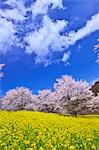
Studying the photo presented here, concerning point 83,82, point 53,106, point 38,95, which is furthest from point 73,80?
point 38,95

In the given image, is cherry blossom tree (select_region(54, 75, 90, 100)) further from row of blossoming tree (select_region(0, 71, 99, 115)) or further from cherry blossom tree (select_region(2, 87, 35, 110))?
cherry blossom tree (select_region(2, 87, 35, 110))

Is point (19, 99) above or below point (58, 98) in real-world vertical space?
above

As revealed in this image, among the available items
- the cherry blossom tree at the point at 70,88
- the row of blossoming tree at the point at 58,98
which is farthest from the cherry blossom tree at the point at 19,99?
the cherry blossom tree at the point at 70,88

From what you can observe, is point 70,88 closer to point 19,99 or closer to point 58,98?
point 58,98

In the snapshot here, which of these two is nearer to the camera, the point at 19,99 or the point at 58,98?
the point at 58,98

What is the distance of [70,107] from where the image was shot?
45375 mm

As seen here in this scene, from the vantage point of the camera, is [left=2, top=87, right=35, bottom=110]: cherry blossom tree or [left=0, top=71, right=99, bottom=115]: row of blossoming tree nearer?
[left=0, top=71, right=99, bottom=115]: row of blossoming tree

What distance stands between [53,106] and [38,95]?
7745 mm

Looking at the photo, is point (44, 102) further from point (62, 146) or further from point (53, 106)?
point (62, 146)

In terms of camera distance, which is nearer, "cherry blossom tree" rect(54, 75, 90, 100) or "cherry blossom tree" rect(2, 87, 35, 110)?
"cherry blossom tree" rect(54, 75, 90, 100)

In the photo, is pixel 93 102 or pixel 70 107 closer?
pixel 70 107

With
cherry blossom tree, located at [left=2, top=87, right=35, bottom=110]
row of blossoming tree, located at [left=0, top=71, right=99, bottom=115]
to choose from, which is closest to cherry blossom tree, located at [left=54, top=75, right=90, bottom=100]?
row of blossoming tree, located at [left=0, top=71, right=99, bottom=115]

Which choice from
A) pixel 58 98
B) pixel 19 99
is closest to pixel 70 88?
pixel 58 98

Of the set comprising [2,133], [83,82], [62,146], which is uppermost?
[83,82]
